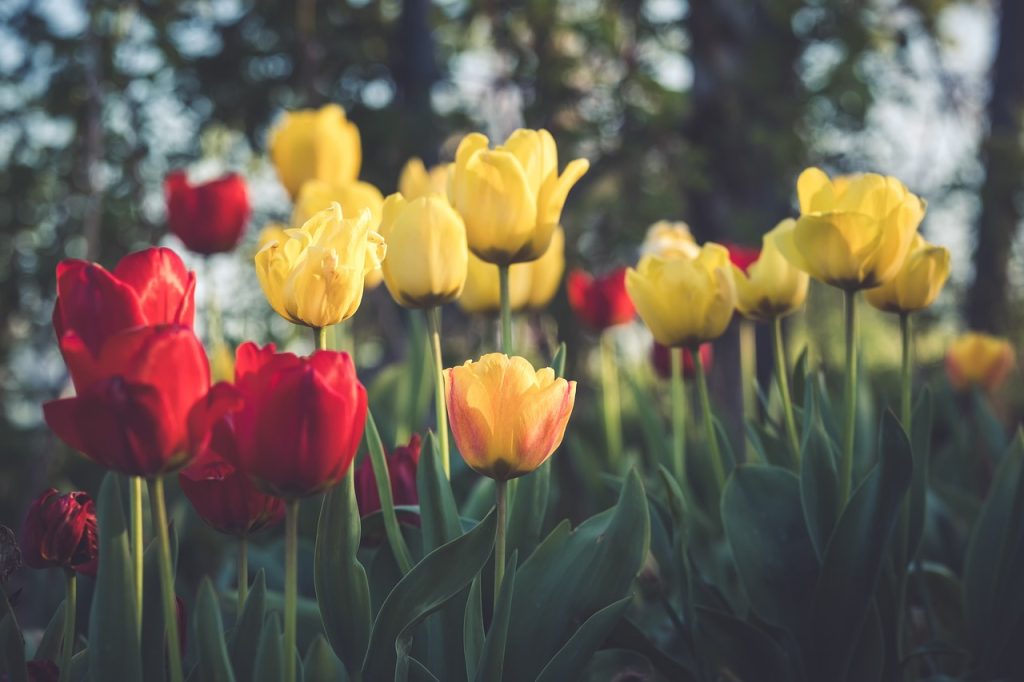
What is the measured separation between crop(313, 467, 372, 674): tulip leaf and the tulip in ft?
4.01

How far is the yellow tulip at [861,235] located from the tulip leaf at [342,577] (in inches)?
24.4

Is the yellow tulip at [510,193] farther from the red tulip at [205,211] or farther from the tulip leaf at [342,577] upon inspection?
the red tulip at [205,211]

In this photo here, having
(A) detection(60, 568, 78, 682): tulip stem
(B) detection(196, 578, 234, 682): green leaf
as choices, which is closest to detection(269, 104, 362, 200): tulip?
(A) detection(60, 568, 78, 682): tulip stem

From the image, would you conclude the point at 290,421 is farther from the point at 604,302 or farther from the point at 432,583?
the point at 604,302

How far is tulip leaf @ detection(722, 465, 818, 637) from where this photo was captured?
1268mm

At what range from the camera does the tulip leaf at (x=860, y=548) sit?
118 centimetres

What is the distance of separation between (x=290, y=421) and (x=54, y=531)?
1.21ft

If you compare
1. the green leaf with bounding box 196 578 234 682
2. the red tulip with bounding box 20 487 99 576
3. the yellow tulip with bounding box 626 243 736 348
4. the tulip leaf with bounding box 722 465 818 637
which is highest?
the yellow tulip with bounding box 626 243 736 348

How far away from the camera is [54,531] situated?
3.20 ft

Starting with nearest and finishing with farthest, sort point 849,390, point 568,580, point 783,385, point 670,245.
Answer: point 568,580 → point 849,390 → point 783,385 → point 670,245

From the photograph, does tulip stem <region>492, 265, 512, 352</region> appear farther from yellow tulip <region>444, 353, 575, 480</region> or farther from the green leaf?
the green leaf

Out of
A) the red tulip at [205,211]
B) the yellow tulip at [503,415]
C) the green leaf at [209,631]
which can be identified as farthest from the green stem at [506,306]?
the red tulip at [205,211]

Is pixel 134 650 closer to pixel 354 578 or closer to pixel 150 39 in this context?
pixel 354 578

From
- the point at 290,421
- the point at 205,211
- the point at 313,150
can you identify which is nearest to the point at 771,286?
the point at 290,421
